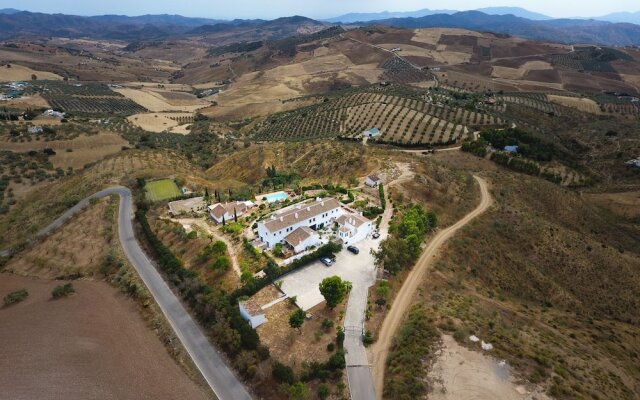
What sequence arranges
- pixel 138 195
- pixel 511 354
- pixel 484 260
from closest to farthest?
pixel 511 354 < pixel 484 260 < pixel 138 195

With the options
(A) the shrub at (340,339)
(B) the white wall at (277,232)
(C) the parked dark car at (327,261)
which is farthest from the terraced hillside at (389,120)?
(A) the shrub at (340,339)

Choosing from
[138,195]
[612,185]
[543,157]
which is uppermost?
[138,195]

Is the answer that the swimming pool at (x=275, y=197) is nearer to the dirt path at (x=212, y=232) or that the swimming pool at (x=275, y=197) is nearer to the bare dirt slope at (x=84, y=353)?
the dirt path at (x=212, y=232)

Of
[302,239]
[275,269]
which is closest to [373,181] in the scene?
[302,239]

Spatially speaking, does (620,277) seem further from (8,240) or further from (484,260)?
(8,240)

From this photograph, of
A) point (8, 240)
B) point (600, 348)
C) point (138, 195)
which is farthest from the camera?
point (138, 195)

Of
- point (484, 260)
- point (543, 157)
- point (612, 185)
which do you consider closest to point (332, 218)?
point (484, 260)

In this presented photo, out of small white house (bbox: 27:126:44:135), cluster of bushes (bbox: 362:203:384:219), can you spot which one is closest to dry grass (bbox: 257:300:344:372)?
cluster of bushes (bbox: 362:203:384:219)

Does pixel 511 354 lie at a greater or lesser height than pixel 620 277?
greater
